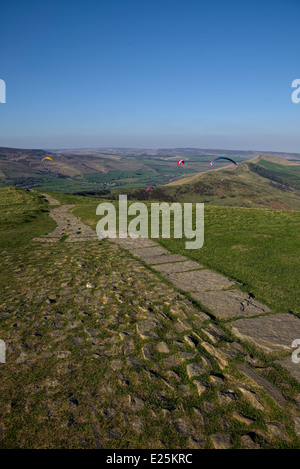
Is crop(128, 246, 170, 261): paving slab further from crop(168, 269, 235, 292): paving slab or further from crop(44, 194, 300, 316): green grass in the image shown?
crop(168, 269, 235, 292): paving slab

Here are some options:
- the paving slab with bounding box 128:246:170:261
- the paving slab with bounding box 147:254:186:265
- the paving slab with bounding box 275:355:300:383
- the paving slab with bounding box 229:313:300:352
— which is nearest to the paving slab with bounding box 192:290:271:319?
the paving slab with bounding box 229:313:300:352

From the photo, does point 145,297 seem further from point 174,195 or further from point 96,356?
point 174,195

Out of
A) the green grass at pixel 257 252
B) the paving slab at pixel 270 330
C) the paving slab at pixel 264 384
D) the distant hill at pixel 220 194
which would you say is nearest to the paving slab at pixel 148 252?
the green grass at pixel 257 252

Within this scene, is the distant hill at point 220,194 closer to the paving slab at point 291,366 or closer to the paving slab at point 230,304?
the paving slab at point 230,304

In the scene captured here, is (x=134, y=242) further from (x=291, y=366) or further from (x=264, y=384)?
(x=264, y=384)

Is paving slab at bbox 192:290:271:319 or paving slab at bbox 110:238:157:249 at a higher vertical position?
paving slab at bbox 110:238:157:249
